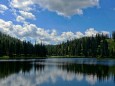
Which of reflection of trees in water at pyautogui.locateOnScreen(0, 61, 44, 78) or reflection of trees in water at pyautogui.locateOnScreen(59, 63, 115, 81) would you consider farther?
reflection of trees in water at pyautogui.locateOnScreen(0, 61, 44, 78)

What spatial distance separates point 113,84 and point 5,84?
20232mm

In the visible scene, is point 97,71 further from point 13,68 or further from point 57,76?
point 13,68

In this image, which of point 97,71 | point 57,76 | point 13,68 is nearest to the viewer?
point 57,76

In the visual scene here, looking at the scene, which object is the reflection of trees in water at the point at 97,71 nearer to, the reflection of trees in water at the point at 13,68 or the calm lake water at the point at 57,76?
the calm lake water at the point at 57,76

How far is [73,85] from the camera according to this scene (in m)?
42.3

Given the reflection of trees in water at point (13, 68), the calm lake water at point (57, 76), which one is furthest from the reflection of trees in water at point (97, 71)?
the reflection of trees in water at point (13, 68)

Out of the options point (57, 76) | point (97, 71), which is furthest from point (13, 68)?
point (97, 71)

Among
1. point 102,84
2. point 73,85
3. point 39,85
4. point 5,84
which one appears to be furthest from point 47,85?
point 102,84

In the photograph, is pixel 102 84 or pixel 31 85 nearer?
pixel 31 85

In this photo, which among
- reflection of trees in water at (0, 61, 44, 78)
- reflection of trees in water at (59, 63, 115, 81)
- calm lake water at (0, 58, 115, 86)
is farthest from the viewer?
reflection of trees in water at (0, 61, 44, 78)

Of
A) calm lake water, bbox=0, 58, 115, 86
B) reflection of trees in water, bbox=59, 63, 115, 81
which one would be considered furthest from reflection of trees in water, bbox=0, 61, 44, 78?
reflection of trees in water, bbox=59, 63, 115, 81

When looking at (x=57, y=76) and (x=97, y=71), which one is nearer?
(x=57, y=76)

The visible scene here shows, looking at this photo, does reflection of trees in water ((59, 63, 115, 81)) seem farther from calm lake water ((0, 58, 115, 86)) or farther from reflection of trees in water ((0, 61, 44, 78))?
reflection of trees in water ((0, 61, 44, 78))

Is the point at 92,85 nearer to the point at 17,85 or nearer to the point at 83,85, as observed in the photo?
the point at 83,85
